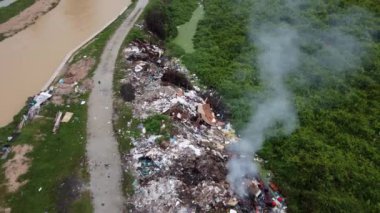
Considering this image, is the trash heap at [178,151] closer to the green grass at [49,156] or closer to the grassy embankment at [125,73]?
the grassy embankment at [125,73]

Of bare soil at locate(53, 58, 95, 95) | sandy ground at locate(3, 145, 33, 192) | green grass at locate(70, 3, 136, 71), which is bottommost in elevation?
sandy ground at locate(3, 145, 33, 192)

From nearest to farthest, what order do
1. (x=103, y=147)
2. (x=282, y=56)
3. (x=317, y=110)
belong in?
(x=103, y=147) < (x=317, y=110) < (x=282, y=56)

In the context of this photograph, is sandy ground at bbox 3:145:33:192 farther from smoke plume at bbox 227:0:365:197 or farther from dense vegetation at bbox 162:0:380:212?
dense vegetation at bbox 162:0:380:212

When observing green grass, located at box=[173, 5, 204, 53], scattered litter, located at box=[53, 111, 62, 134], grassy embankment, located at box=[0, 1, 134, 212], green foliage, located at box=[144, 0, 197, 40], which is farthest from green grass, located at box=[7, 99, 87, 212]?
green foliage, located at box=[144, 0, 197, 40]

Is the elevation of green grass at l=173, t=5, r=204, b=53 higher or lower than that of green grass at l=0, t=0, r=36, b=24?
lower

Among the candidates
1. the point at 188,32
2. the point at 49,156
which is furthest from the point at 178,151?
the point at 188,32

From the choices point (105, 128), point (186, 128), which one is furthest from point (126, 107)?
point (186, 128)

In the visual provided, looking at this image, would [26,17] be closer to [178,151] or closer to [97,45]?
[97,45]

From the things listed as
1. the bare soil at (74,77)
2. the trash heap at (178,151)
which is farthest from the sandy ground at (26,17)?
the trash heap at (178,151)
